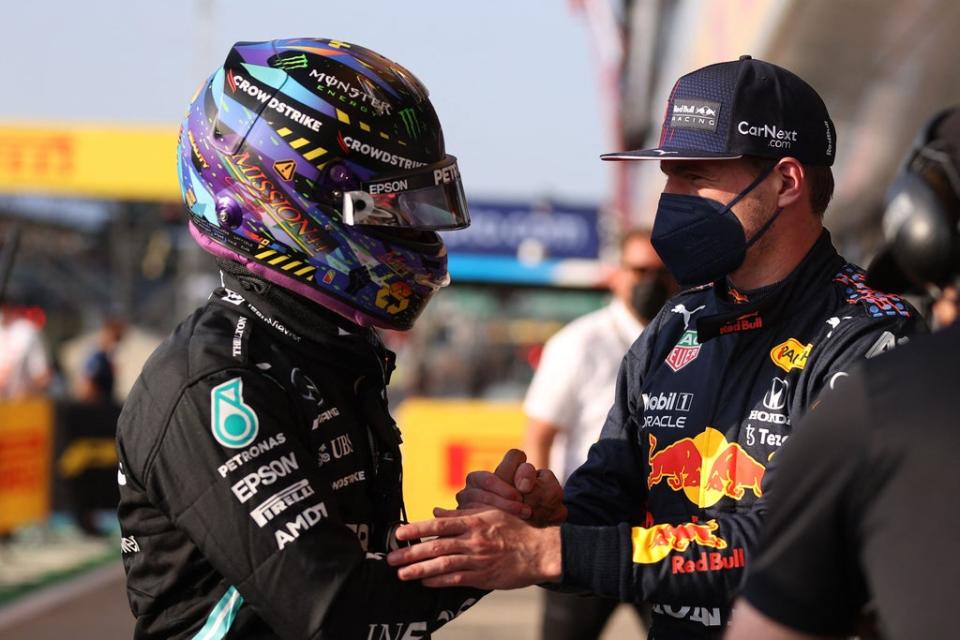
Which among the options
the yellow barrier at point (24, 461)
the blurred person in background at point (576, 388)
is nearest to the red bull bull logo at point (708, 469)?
the blurred person in background at point (576, 388)

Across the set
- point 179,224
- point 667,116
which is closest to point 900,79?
point 667,116

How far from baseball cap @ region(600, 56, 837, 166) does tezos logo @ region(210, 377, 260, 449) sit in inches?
36.4

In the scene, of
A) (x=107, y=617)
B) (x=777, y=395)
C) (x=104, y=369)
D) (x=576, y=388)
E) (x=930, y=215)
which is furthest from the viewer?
(x=104, y=369)

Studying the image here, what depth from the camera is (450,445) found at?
9773 millimetres

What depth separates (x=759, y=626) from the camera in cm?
142

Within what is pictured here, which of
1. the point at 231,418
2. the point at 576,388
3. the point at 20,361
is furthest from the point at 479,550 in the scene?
the point at 20,361

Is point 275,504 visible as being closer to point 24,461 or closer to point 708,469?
point 708,469

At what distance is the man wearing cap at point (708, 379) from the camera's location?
7.14 ft

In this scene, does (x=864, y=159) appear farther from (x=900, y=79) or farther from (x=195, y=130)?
(x=195, y=130)

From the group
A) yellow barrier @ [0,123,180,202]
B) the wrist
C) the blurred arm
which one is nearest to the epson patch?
the wrist

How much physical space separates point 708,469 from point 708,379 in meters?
0.18

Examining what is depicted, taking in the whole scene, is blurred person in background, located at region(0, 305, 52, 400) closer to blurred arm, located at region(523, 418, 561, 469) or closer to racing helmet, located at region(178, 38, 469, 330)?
blurred arm, located at region(523, 418, 561, 469)

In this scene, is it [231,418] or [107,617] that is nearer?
[231,418]

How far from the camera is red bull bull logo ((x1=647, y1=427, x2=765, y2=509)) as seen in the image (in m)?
2.27
